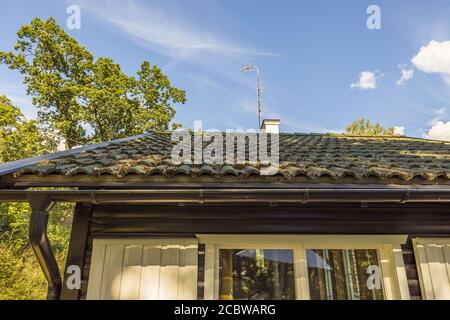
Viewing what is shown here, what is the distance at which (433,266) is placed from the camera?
9.48ft

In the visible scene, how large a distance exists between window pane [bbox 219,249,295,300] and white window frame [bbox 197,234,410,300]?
0.10m

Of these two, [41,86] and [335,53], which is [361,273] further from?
[41,86]

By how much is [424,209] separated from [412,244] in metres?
0.43

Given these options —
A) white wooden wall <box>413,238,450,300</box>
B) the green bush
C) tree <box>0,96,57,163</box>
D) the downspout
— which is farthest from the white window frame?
tree <box>0,96,57,163</box>

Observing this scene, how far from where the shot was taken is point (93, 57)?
62.5ft

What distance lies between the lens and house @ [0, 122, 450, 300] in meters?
2.60

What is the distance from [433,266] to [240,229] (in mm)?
2021

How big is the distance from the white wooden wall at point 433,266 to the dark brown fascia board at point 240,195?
686mm

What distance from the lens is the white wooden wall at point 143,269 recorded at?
277cm

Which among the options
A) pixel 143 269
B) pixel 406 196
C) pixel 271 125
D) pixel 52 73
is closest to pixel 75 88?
pixel 52 73

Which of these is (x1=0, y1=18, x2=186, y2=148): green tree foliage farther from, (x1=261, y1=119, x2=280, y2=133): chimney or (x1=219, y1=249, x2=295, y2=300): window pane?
(x1=219, y1=249, x2=295, y2=300): window pane

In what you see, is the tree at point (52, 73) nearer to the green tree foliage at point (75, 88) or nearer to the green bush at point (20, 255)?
the green tree foliage at point (75, 88)

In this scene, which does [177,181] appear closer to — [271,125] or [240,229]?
[240,229]

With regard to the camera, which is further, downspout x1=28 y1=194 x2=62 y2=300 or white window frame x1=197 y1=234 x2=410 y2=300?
white window frame x1=197 y1=234 x2=410 y2=300
